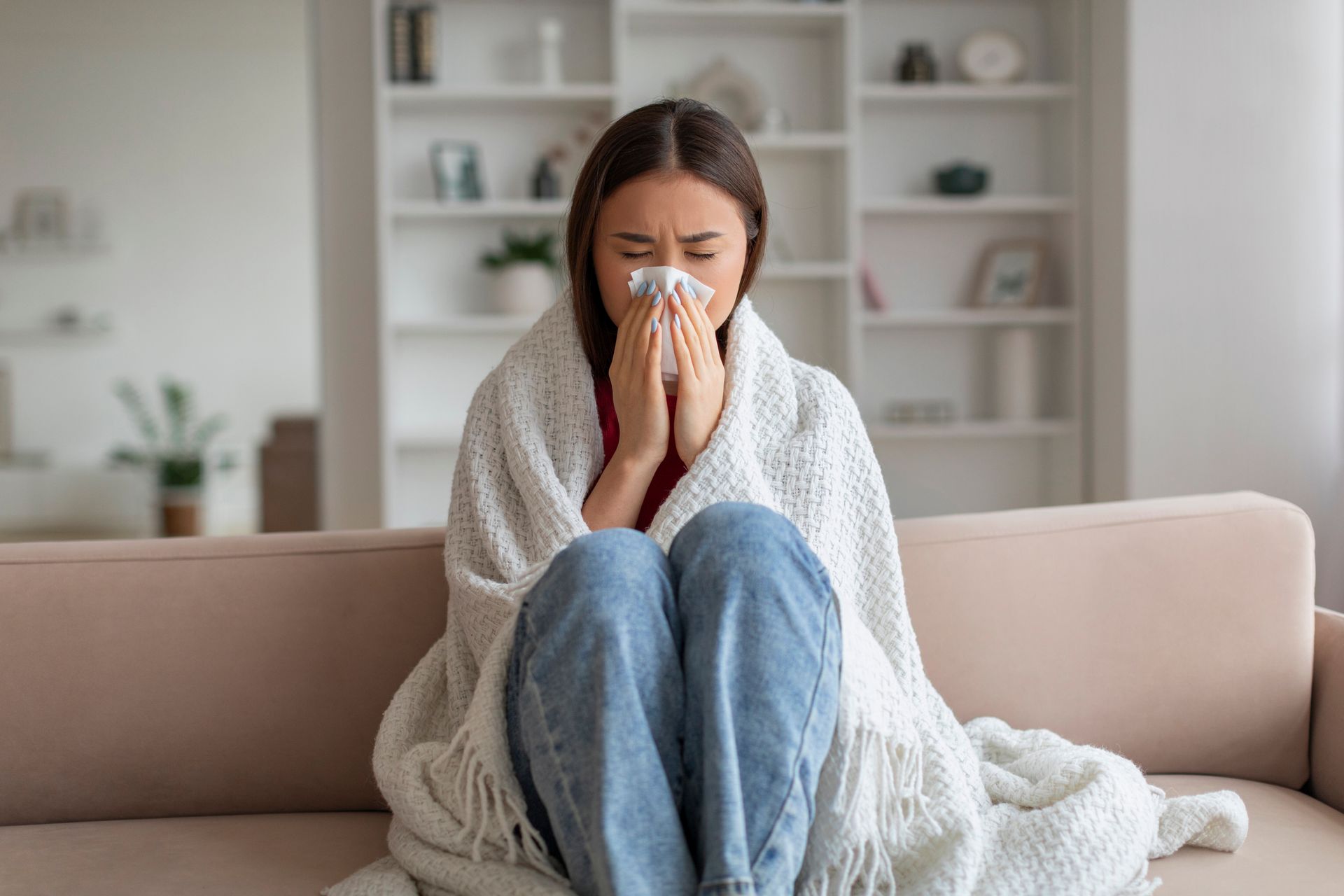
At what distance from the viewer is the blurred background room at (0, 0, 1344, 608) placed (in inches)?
132

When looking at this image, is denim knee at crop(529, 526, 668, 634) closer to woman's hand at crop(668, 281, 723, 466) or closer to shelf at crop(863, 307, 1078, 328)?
woman's hand at crop(668, 281, 723, 466)

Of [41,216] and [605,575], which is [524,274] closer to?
[605,575]

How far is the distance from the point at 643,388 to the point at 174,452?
5611mm

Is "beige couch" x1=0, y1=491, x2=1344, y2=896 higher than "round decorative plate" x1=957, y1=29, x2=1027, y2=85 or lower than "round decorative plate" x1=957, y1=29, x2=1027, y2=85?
lower

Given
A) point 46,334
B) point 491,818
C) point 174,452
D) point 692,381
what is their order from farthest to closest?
point 46,334, point 174,452, point 692,381, point 491,818

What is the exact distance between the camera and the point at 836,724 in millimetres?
1076

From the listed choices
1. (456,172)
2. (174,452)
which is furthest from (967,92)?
(174,452)

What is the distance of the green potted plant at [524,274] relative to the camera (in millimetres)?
3607

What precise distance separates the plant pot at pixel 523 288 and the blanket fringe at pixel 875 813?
2.63 m

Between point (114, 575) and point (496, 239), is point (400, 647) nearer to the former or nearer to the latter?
point (114, 575)

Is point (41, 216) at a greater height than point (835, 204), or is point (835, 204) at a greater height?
point (41, 216)

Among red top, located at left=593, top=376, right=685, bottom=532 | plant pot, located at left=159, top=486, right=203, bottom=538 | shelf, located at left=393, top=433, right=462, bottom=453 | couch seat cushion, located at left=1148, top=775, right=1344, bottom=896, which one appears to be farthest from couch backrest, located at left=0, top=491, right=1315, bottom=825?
plant pot, located at left=159, top=486, right=203, bottom=538

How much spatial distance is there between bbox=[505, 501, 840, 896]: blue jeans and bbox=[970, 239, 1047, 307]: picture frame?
298 cm

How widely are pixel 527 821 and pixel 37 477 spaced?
6.24 meters
